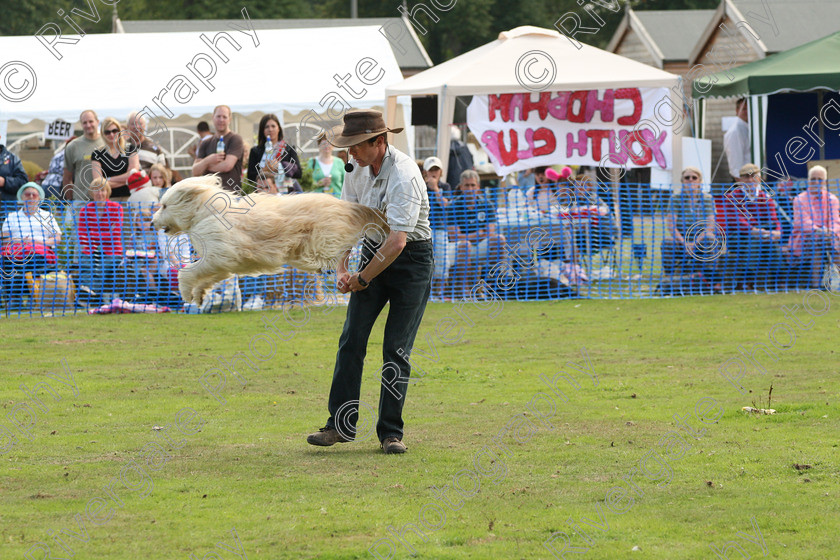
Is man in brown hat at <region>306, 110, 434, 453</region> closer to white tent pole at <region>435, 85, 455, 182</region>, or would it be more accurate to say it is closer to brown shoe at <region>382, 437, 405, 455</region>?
brown shoe at <region>382, 437, 405, 455</region>

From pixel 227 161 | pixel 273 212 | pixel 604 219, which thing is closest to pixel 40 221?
pixel 227 161

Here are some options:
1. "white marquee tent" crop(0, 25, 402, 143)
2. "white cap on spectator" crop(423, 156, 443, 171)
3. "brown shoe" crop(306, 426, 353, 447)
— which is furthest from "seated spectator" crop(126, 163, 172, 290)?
"brown shoe" crop(306, 426, 353, 447)

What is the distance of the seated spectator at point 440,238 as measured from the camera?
584 inches

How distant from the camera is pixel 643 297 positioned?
49.6 feet

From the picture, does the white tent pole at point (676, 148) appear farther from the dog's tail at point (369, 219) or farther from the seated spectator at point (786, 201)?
the dog's tail at point (369, 219)

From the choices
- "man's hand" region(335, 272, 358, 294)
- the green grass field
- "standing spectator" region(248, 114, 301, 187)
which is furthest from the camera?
"standing spectator" region(248, 114, 301, 187)

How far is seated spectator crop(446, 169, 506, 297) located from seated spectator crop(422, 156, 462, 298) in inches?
2.7

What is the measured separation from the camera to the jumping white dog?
19.1 feet

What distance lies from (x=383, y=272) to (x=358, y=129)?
36.9 inches

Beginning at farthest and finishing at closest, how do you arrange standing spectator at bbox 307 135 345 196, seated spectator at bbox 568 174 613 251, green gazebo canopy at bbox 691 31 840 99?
green gazebo canopy at bbox 691 31 840 99 < standing spectator at bbox 307 135 345 196 < seated spectator at bbox 568 174 613 251

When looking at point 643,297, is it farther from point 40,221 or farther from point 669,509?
point 669,509

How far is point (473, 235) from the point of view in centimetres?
1484

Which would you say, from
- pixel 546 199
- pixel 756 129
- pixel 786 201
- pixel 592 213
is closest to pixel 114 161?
pixel 546 199

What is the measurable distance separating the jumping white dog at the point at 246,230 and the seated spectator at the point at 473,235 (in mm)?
8616
